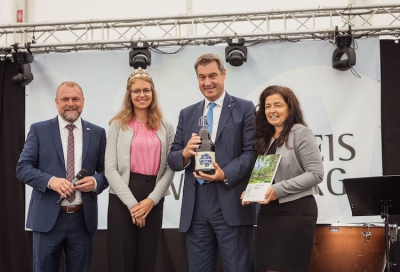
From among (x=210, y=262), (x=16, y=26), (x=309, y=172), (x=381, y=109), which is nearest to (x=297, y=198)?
(x=309, y=172)

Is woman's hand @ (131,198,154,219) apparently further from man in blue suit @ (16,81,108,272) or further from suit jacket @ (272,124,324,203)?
suit jacket @ (272,124,324,203)

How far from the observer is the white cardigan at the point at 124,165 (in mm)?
3608

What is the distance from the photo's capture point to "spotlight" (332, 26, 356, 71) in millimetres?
4988

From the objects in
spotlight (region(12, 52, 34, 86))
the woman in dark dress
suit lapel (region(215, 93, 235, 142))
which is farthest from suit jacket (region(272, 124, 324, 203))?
spotlight (region(12, 52, 34, 86))

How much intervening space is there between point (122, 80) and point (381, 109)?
2612 mm

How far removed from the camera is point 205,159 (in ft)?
10.6

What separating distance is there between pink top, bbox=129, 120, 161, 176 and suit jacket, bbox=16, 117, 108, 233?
0.35m

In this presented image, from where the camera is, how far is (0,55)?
5559mm

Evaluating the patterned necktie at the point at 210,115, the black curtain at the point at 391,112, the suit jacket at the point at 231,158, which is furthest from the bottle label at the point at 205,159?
the black curtain at the point at 391,112

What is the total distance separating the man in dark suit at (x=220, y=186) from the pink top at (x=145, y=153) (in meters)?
0.20

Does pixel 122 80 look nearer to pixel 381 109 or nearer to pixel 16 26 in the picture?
pixel 16 26

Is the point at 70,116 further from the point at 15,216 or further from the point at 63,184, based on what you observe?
the point at 15,216

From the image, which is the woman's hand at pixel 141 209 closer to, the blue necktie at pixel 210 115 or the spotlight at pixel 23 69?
the blue necktie at pixel 210 115

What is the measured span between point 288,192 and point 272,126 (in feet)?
1.62
